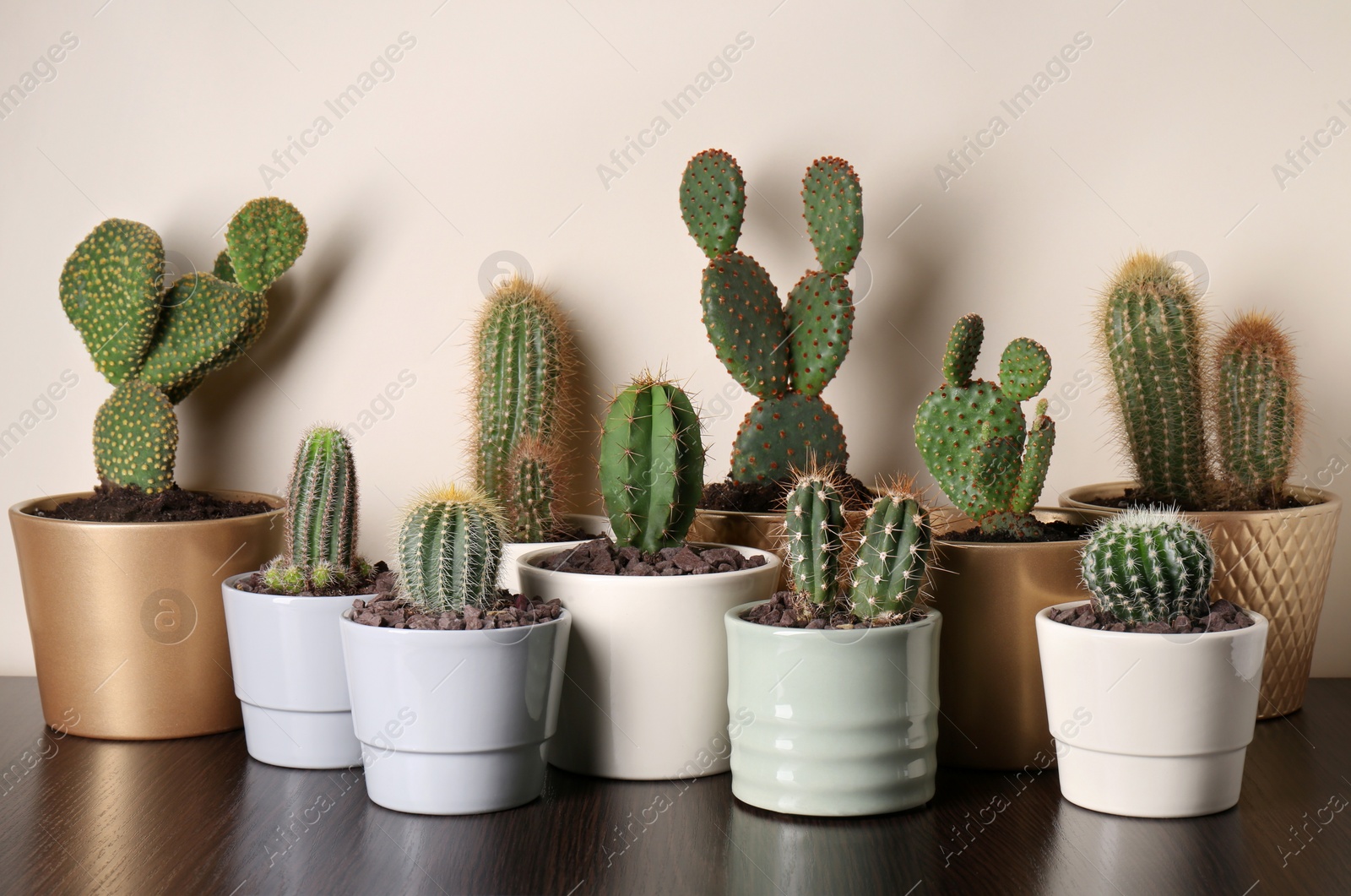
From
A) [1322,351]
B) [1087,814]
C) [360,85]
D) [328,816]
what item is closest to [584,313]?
[360,85]

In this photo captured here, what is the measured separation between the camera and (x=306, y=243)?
161cm

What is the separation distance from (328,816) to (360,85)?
1.05m

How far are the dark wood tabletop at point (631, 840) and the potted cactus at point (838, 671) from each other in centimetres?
4

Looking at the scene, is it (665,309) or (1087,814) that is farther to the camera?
(665,309)

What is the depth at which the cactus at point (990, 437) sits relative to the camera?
124 centimetres

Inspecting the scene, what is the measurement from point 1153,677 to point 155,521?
1150mm

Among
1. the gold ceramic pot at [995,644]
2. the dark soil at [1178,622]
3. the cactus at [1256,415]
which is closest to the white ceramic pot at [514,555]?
the gold ceramic pot at [995,644]

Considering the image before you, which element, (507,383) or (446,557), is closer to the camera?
(446,557)

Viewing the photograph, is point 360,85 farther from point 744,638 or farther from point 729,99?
point 744,638

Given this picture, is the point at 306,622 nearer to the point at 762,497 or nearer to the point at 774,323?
the point at 762,497

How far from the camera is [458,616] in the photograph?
1.09 metres

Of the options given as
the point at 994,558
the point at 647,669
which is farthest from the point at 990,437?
the point at 647,669

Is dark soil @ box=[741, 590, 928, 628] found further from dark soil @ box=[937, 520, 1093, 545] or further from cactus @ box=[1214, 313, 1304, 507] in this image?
cactus @ box=[1214, 313, 1304, 507]

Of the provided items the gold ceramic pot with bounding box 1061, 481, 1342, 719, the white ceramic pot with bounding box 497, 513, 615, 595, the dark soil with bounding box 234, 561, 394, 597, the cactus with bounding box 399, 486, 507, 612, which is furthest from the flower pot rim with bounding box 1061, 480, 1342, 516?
the dark soil with bounding box 234, 561, 394, 597
